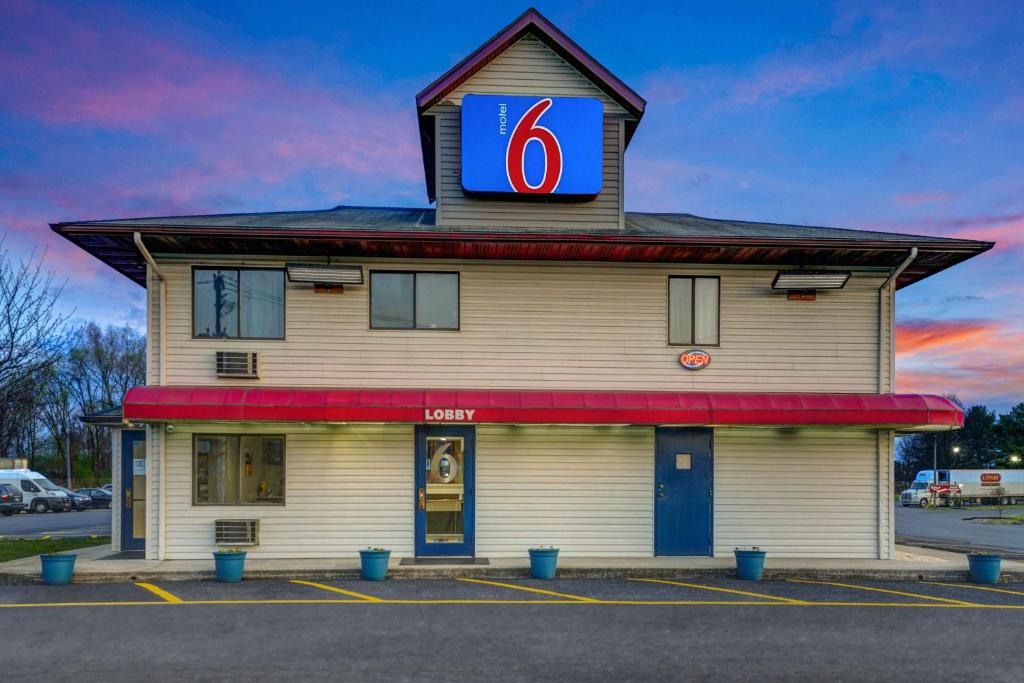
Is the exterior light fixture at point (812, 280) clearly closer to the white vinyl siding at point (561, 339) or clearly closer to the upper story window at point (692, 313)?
the white vinyl siding at point (561, 339)

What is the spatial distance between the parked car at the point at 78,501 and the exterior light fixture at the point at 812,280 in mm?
34649

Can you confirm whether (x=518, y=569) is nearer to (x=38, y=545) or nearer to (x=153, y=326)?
(x=153, y=326)

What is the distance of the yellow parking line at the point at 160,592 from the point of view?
11.4 metres

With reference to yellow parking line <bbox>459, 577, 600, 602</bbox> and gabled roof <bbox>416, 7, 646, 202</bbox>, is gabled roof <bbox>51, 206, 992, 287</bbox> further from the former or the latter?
yellow parking line <bbox>459, 577, 600, 602</bbox>

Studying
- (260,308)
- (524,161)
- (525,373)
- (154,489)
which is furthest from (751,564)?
(154,489)

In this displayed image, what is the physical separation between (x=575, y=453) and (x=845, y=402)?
17.1 feet

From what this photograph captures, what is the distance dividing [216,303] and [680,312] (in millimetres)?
9229

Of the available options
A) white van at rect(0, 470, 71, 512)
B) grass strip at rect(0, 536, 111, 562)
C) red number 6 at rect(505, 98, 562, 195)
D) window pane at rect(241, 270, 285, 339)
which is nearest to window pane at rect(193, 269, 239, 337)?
window pane at rect(241, 270, 285, 339)

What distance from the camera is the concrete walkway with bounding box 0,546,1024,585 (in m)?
12.9

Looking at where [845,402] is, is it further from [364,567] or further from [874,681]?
[364,567]

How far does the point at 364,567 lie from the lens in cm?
1287

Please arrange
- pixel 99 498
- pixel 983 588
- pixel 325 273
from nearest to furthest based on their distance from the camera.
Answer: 1. pixel 983 588
2. pixel 325 273
3. pixel 99 498

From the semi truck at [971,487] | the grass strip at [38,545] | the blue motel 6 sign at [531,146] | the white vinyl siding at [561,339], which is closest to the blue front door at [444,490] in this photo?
the white vinyl siding at [561,339]

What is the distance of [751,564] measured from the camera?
13.1 meters
